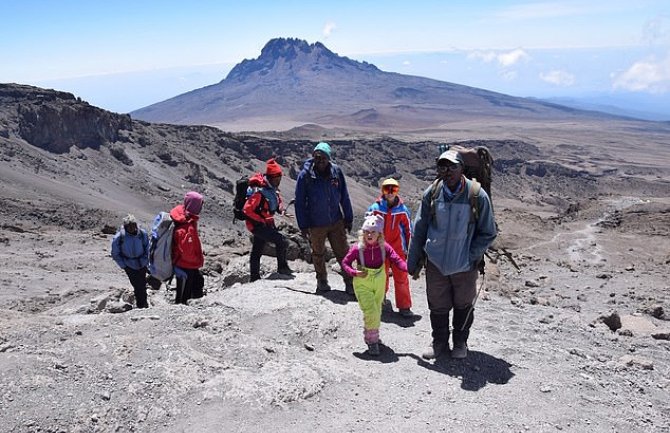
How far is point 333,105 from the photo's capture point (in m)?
156

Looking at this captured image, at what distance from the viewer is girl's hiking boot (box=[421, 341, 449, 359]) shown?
4766 mm

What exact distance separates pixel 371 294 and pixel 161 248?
2.62 metres

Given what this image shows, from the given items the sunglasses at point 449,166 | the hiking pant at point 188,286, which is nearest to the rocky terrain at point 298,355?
the hiking pant at point 188,286

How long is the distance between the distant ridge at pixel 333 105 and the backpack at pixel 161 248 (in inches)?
4156

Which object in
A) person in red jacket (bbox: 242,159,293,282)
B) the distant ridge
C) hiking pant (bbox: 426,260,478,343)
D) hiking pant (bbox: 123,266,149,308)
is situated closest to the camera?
hiking pant (bbox: 426,260,478,343)

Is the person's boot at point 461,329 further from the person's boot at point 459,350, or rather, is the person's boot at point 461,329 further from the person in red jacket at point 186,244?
the person in red jacket at point 186,244

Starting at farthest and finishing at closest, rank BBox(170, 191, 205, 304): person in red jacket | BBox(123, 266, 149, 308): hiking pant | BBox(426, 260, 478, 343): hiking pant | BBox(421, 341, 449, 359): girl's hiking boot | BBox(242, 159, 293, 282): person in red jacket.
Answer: BBox(242, 159, 293, 282): person in red jacket
BBox(123, 266, 149, 308): hiking pant
BBox(170, 191, 205, 304): person in red jacket
BBox(421, 341, 449, 359): girl's hiking boot
BBox(426, 260, 478, 343): hiking pant

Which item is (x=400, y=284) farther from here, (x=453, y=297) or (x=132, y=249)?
(x=132, y=249)

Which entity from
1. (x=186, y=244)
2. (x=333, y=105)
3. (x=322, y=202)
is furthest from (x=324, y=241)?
(x=333, y=105)

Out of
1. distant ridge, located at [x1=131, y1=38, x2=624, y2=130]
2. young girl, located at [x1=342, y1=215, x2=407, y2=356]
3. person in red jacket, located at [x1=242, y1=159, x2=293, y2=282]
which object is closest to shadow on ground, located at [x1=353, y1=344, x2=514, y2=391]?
young girl, located at [x1=342, y1=215, x2=407, y2=356]

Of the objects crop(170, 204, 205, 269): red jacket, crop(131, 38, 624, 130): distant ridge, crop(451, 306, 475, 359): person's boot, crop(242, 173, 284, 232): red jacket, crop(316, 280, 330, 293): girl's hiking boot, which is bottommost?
crop(316, 280, 330, 293): girl's hiking boot

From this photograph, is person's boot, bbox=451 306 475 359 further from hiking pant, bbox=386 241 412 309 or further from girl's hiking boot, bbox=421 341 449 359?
hiking pant, bbox=386 241 412 309

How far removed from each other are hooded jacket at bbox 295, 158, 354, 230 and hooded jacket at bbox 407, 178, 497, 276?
1.74 meters

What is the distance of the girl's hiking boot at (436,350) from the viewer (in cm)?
477
